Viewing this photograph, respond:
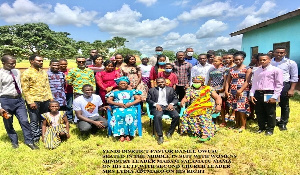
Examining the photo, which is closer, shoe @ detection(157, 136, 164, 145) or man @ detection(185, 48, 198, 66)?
shoe @ detection(157, 136, 164, 145)

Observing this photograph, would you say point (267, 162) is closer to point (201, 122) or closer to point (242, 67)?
point (201, 122)

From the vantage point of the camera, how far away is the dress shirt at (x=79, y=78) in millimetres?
5469

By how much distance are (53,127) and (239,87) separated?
14.7ft

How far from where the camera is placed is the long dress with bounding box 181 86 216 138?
4.97m

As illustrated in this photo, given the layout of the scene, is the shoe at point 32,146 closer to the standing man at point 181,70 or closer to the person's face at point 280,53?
the standing man at point 181,70

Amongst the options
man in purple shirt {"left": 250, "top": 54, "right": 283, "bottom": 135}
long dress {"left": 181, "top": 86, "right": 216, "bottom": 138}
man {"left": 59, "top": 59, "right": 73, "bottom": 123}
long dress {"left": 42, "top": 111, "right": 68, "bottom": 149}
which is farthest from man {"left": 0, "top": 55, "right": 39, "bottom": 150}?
man in purple shirt {"left": 250, "top": 54, "right": 283, "bottom": 135}

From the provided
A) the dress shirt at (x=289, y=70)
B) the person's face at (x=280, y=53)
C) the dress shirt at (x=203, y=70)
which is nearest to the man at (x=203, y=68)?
the dress shirt at (x=203, y=70)

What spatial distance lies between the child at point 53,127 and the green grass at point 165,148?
0.54ft

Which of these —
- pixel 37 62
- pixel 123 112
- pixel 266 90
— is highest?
pixel 37 62

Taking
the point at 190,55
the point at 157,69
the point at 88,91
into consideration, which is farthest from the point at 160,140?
the point at 190,55

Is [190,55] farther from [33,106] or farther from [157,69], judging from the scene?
[33,106]

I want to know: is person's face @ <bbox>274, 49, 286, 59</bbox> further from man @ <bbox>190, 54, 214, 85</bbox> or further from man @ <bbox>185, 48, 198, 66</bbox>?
man @ <bbox>185, 48, 198, 66</bbox>

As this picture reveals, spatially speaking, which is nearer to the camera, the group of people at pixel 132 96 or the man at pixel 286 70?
the group of people at pixel 132 96

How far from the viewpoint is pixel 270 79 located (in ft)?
15.0
